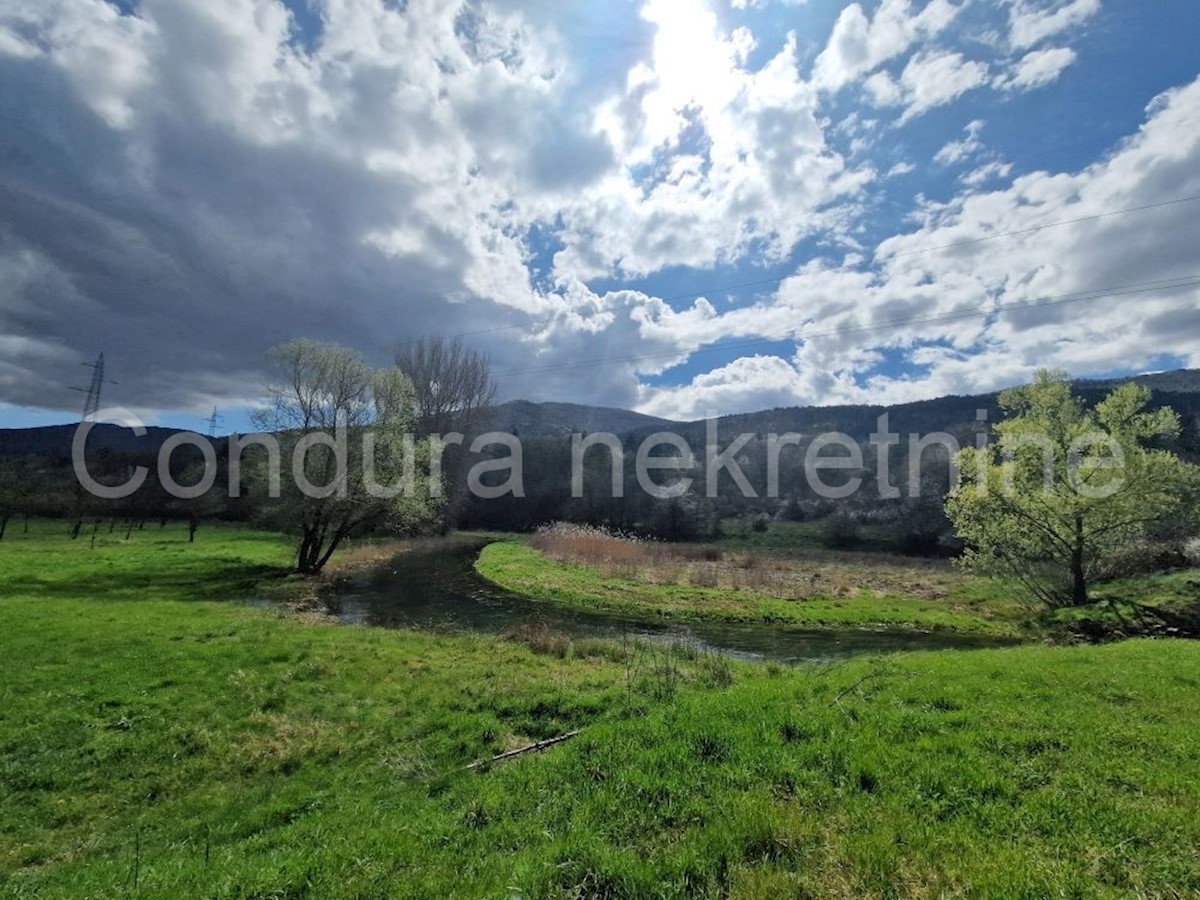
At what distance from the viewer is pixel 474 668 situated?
15.3m

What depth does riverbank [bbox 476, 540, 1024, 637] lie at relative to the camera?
27172mm

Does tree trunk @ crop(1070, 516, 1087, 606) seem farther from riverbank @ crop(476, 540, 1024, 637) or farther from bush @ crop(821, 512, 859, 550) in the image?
bush @ crop(821, 512, 859, 550)

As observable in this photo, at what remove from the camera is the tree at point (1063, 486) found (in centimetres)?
2677

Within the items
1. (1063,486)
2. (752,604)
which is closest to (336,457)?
(752,604)

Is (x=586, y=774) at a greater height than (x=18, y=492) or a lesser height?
lesser

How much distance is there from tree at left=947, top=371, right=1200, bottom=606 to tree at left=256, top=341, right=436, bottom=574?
1263 inches

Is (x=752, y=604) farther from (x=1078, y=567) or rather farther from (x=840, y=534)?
(x=840, y=534)

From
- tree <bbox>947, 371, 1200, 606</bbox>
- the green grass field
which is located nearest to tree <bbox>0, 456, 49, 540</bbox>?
the green grass field

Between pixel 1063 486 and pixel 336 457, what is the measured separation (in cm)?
3903

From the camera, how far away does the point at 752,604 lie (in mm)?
30000

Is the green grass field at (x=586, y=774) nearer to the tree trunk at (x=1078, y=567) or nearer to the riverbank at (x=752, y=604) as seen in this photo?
the riverbank at (x=752, y=604)

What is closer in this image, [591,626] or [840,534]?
[591,626]

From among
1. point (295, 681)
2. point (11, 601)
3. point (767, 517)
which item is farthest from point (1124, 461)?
point (767, 517)

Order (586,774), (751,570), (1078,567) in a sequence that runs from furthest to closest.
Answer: (751,570)
(1078,567)
(586,774)
